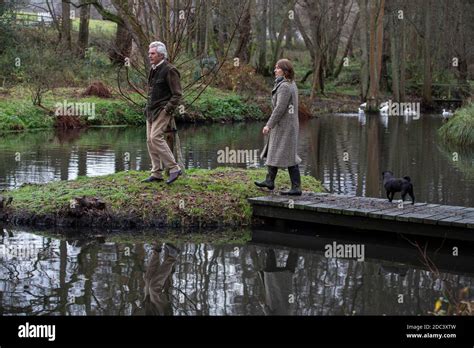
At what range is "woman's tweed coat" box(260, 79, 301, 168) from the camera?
10852 millimetres

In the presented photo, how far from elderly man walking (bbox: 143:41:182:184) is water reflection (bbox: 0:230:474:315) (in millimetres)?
1752

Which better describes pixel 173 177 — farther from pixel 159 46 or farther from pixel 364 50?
pixel 364 50

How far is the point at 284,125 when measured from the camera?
10992 mm

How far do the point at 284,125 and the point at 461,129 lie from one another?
13.9 metres

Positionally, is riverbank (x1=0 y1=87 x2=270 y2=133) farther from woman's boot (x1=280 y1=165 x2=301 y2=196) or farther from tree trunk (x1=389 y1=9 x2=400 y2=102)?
woman's boot (x1=280 y1=165 x2=301 y2=196)

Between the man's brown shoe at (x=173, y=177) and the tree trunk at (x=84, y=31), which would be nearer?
the man's brown shoe at (x=173, y=177)

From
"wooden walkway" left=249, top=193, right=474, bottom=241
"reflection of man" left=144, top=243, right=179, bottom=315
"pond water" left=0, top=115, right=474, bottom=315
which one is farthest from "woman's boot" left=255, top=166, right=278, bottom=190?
"reflection of man" left=144, top=243, right=179, bottom=315

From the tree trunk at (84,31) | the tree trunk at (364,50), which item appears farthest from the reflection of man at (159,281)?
the tree trunk at (364,50)

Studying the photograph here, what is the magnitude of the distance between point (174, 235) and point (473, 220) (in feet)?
12.8

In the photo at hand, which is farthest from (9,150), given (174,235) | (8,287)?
(8,287)

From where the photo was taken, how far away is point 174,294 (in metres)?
7.32

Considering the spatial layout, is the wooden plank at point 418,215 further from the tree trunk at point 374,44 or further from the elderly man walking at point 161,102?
the tree trunk at point 374,44

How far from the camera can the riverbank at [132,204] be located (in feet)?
34.2
